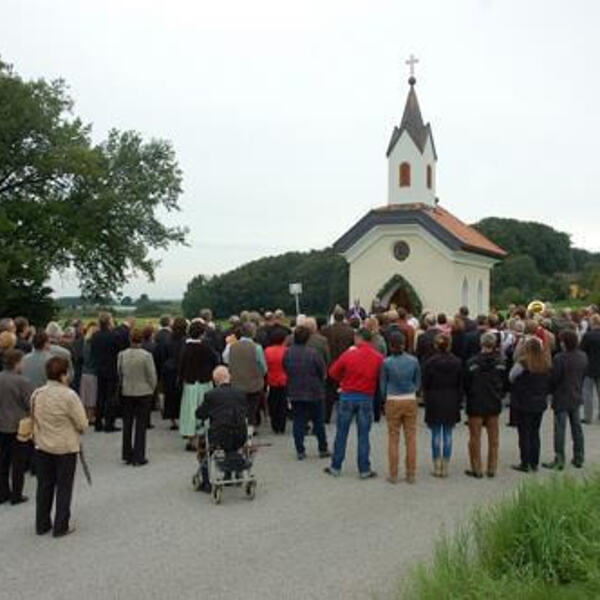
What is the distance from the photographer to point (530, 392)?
11.3m

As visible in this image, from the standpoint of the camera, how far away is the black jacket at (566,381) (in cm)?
1154

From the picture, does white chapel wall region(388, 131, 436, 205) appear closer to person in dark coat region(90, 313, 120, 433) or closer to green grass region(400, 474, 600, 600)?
person in dark coat region(90, 313, 120, 433)

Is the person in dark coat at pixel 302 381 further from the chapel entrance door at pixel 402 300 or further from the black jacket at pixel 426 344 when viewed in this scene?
the chapel entrance door at pixel 402 300

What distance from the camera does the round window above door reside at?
34.6 m

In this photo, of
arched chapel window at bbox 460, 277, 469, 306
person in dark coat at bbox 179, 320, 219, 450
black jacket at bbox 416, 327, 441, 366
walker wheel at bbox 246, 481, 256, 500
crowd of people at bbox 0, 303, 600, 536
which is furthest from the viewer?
arched chapel window at bbox 460, 277, 469, 306

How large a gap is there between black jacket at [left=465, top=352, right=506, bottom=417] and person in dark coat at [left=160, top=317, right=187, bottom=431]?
5226 millimetres

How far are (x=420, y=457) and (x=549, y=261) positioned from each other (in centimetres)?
9454

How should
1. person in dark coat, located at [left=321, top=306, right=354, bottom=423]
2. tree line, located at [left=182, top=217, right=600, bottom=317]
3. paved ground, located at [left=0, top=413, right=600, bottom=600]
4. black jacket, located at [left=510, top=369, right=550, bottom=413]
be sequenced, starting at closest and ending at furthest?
paved ground, located at [left=0, top=413, right=600, bottom=600]
black jacket, located at [left=510, top=369, right=550, bottom=413]
person in dark coat, located at [left=321, top=306, right=354, bottom=423]
tree line, located at [left=182, top=217, right=600, bottom=317]

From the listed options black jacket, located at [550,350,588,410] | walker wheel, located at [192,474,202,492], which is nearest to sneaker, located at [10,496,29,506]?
walker wheel, located at [192,474,202,492]

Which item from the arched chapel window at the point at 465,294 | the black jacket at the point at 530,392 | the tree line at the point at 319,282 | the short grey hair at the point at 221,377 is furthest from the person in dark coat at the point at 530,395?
the tree line at the point at 319,282

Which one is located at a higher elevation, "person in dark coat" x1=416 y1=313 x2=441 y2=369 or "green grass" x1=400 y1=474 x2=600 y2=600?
"person in dark coat" x1=416 y1=313 x2=441 y2=369

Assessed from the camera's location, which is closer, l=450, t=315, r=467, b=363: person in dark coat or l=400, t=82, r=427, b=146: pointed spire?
l=450, t=315, r=467, b=363: person in dark coat

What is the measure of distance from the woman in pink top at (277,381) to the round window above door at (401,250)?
67.9 ft

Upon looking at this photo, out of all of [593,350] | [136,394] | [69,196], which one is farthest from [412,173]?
[136,394]
